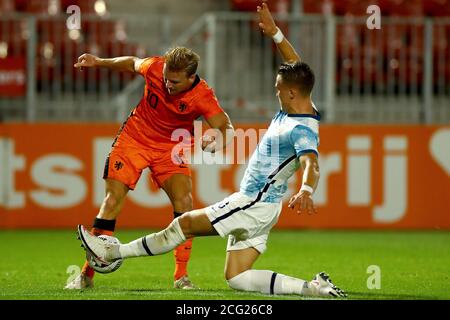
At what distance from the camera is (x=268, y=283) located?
782 cm

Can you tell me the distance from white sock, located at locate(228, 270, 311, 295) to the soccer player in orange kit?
70cm

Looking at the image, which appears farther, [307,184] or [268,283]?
[268,283]

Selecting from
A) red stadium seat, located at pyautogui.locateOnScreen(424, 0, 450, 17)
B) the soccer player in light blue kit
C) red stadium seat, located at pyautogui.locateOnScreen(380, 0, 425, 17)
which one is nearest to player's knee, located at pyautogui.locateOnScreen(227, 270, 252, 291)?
the soccer player in light blue kit

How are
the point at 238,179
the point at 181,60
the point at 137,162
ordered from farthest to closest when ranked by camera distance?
A: the point at 238,179, the point at 137,162, the point at 181,60

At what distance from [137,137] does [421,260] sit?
3.79m

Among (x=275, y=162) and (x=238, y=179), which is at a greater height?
(x=275, y=162)

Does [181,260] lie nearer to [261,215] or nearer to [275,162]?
[261,215]

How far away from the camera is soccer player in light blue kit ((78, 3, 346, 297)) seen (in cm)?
768

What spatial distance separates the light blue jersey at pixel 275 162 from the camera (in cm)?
768

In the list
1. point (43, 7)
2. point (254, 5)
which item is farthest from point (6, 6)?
point (254, 5)

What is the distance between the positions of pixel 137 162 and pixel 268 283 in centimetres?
180

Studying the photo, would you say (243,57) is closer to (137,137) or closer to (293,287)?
(137,137)

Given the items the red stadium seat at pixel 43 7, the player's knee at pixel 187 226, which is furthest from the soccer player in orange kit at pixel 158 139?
the red stadium seat at pixel 43 7
